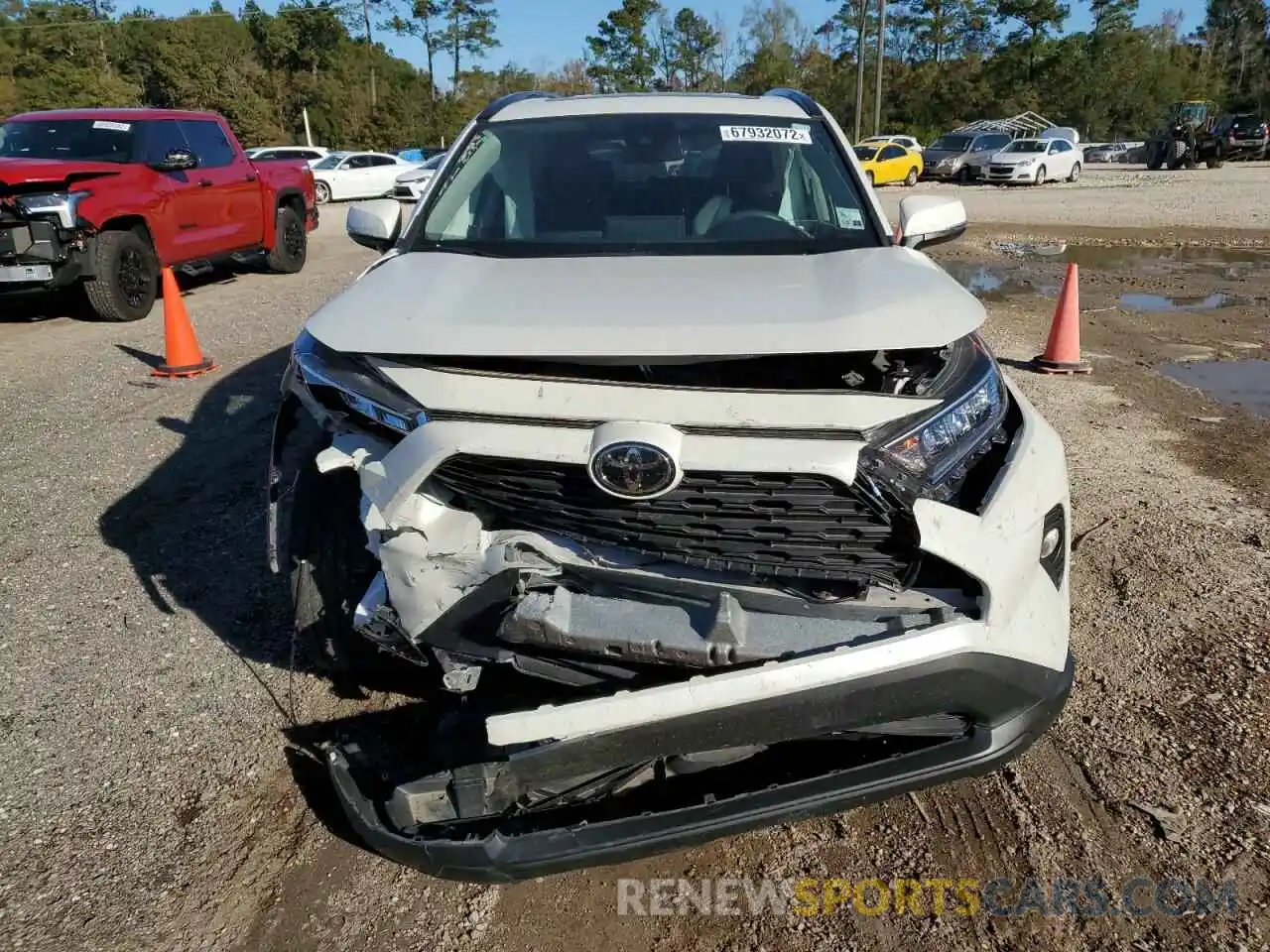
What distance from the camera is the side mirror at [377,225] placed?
3.47 metres

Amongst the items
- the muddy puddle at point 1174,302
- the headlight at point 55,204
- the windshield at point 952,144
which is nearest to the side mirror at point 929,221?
the muddy puddle at point 1174,302

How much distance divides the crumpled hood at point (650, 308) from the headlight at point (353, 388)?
8 centimetres

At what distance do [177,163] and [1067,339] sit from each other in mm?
8152

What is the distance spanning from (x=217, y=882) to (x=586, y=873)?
0.92 meters

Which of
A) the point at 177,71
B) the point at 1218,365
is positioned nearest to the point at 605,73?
the point at 177,71

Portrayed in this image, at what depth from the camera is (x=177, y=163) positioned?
894 cm

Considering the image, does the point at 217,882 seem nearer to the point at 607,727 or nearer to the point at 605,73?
the point at 607,727

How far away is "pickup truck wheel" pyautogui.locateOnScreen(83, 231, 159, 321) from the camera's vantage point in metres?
8.46

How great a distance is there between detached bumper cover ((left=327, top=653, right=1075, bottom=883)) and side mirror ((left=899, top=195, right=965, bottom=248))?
73.2 inches

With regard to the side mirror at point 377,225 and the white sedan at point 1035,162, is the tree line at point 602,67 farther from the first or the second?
the side mirror at point 377,225

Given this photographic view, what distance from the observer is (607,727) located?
195 centimetres

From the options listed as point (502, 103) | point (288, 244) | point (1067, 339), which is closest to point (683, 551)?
point (502, 103)

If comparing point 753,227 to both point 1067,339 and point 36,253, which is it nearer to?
point 1067,339

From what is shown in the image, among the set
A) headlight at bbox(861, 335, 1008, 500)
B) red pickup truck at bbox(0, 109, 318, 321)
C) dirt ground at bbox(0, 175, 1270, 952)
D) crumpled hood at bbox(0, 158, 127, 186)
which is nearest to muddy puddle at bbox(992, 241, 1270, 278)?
dirt ground at bbox(0, 175, 1270, 952)
